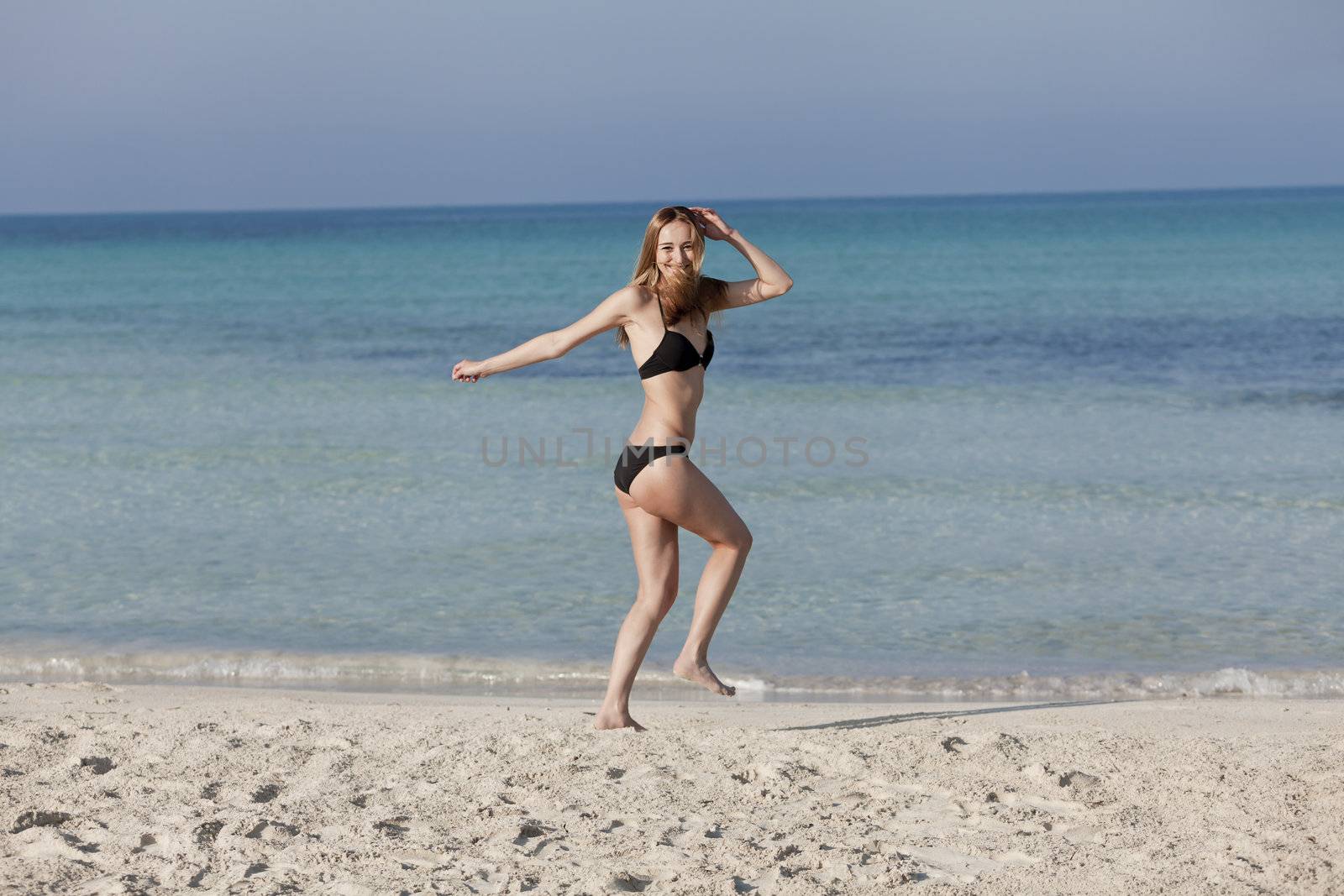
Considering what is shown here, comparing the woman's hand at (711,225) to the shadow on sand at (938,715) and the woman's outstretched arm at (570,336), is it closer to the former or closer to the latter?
the woman's outstretched arm at (570,336)

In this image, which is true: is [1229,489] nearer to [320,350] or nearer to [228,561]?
[228,561]

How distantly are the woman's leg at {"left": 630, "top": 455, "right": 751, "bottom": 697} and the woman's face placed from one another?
0.66 m

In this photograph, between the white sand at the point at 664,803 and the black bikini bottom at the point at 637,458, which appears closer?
the white sand at the point at 664,803

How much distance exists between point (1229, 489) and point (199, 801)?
7635mm

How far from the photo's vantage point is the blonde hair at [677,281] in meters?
4.37

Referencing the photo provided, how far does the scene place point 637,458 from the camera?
439 cm

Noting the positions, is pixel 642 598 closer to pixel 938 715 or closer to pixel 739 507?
pixel 938 715

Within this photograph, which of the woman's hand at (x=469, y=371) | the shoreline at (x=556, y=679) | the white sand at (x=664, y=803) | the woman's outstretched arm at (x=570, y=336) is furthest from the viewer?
the shoreline at (x=556, y=679)

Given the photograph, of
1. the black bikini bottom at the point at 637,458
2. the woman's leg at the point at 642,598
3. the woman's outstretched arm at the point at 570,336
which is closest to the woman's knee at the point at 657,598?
the woman's leg at the point at 642,598

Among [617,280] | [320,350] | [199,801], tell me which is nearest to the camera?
[199,801]

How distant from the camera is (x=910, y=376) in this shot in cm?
1552

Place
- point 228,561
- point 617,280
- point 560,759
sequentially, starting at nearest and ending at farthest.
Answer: point 560,759 < point 228,561 < point 617,280

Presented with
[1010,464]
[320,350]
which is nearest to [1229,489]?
[1010,464]

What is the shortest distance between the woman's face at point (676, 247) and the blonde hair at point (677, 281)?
1cm
